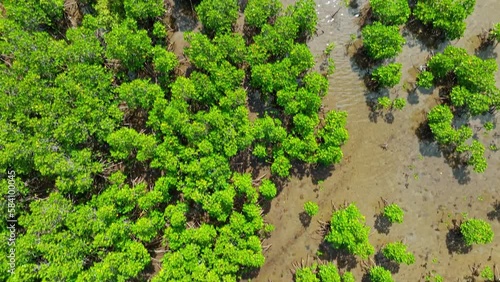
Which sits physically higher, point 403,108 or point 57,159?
point 57,159

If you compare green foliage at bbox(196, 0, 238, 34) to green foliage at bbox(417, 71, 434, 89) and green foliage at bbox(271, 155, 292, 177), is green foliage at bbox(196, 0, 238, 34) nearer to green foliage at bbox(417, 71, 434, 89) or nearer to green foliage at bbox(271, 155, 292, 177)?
green foliage at bbox(271, 155, 292, 177)

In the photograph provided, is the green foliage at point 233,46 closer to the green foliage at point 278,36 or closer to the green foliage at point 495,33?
the green foliage at point 278,36

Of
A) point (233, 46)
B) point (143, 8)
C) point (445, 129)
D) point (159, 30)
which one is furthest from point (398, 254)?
point (143, 8)

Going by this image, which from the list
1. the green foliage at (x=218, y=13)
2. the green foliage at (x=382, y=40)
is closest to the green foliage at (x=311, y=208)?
the green foliage at (x=382, y=40)

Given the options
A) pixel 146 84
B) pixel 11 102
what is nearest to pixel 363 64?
pixel 146 84

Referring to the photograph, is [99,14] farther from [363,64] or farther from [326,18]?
[363,64]

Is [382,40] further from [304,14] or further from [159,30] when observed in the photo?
[159,30]
